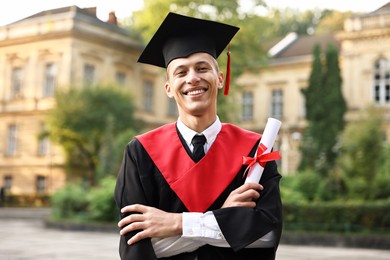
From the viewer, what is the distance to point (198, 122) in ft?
8.81

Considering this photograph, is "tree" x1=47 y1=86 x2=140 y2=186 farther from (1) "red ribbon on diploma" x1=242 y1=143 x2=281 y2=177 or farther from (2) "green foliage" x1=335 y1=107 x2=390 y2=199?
(1) "red ribbon on diploma" x1=242 y1=143 x2=281 y2=177

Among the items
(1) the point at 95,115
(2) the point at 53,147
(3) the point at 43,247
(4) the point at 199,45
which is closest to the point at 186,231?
(4) the point at 199,45

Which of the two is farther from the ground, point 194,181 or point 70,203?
point 194,181

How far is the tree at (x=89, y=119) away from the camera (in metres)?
28.8

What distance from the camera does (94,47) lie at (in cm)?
3484

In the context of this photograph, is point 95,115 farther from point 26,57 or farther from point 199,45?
point 199,45

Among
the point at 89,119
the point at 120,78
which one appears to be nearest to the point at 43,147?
the point at 120,78

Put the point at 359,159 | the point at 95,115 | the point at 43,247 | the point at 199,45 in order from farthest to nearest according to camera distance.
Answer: the point at 95,115, the point at 359,159, the point at 43,247, the point at 199,45

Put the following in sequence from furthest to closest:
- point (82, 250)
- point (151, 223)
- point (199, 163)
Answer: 1. point (82, 250)
2. point (199, 163)
3. point (151, 223)

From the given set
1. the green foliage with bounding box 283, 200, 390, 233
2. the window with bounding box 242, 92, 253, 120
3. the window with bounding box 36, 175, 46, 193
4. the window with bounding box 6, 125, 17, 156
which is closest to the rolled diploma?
the green foliage with bounding box 283, 200, 390, 233

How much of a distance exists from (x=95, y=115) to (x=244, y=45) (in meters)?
7.89

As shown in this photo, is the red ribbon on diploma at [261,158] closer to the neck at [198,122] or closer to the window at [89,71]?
the neck at [198,122]

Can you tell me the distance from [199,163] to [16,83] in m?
34.5

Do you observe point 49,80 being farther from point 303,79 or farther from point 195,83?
point 195,83
